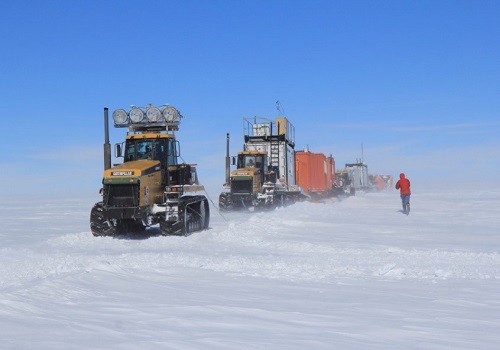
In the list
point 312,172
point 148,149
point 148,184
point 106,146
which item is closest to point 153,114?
point 148,149

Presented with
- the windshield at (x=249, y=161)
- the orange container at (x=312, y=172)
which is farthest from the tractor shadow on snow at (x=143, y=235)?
the orange container at (x=312, y=172)

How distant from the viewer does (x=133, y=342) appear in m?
3.94

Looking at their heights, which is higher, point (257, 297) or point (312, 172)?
point (312, 172)

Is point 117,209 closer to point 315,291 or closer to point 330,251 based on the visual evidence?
point 330,251

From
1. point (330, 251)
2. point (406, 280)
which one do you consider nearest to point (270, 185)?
point (330, 251)

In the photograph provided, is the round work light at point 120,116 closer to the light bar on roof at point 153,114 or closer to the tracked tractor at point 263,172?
the light bar on roof at point 153,114

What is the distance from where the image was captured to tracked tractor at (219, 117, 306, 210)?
74.4 ft

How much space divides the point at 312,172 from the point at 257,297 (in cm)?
2608

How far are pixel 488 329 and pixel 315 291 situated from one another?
224 centimetres

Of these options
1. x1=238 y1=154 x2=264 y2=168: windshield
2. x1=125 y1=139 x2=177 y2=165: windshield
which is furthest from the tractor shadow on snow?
x1=238 y1=154 x2=264 y2=168: windshield

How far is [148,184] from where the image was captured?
13375 mm

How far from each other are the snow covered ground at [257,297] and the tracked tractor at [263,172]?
10690 mm

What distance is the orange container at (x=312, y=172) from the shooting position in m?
30.7

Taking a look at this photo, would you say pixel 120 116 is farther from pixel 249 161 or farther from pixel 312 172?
pixel 312 172
